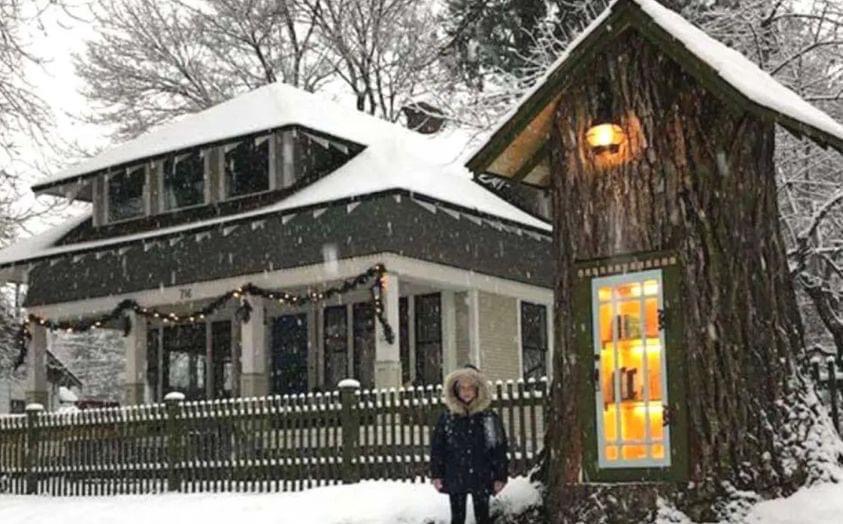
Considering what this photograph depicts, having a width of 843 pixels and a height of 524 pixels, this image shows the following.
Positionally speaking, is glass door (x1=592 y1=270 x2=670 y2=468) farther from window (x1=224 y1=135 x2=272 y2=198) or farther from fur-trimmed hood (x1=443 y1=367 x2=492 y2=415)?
window (x1=224 y1=135 x2=272 y2=198)

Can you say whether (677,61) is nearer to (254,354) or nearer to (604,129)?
(604,129)

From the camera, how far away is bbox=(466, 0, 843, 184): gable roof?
9.23 m

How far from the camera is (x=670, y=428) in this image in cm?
947

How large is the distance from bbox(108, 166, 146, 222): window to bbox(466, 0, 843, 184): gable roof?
14120 mm

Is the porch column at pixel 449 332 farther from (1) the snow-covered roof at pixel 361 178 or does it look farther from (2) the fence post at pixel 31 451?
(2) the fence post at pixel 31 451

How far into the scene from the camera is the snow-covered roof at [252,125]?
70.2ft

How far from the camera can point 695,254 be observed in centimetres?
958

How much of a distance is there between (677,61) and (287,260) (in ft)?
37.1

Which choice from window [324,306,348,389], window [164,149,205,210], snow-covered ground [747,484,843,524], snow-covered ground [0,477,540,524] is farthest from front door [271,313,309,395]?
snow-covered ground [747,484,843,524]

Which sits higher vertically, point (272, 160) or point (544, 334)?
point (272, 160)

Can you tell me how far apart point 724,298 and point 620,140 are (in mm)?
1612

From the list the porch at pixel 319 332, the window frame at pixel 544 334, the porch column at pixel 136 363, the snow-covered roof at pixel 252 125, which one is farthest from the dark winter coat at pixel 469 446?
the porch column at pixel 136 363

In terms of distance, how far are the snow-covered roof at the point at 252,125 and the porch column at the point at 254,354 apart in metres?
3.25

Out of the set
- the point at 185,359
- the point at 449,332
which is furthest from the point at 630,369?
the point at 185,359
